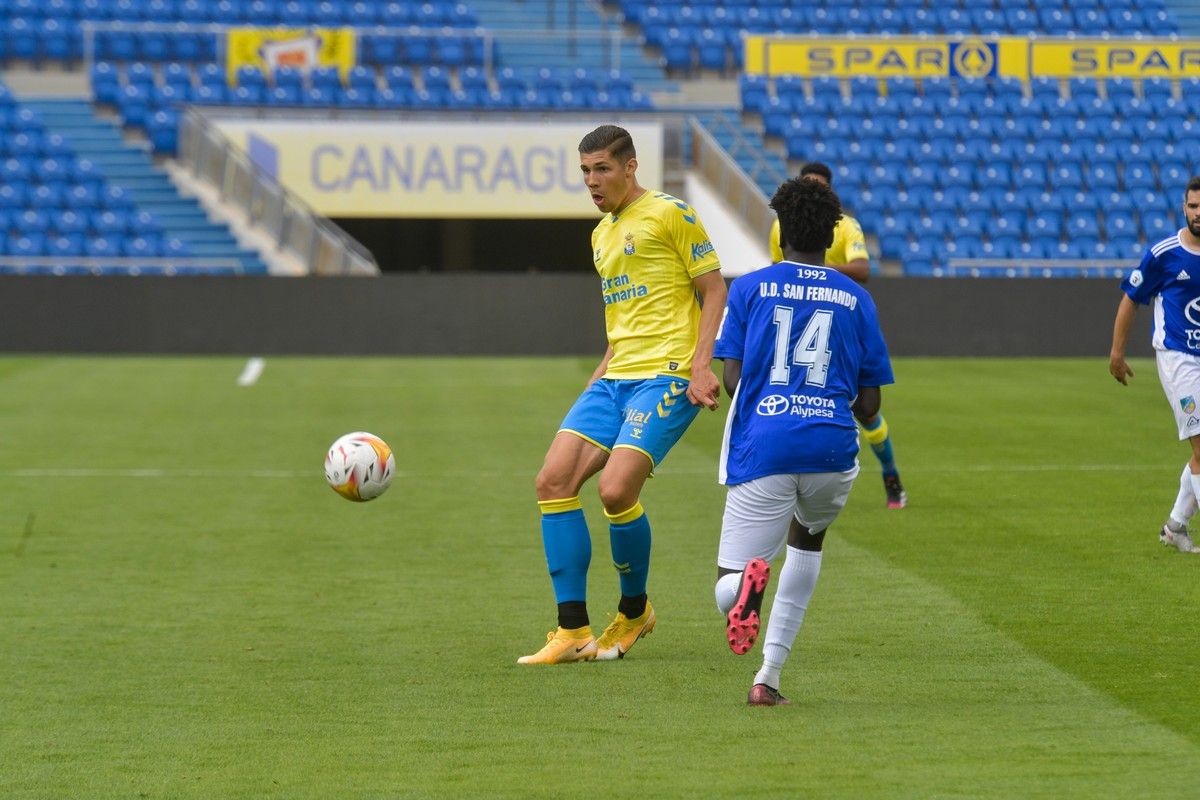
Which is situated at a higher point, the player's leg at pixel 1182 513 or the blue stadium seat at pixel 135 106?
the player's leg at pixel 1182 513

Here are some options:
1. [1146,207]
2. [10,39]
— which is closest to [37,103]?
[10,39]

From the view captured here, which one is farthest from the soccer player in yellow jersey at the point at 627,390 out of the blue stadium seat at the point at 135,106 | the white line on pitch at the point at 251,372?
the blue stadium seat at the point at 135,106

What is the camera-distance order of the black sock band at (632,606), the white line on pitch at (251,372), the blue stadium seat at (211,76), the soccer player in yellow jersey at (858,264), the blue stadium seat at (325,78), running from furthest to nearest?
the blue stadium seat at (325,78), the blue stadium seat at (211,76), the white line on pitch at (251,372), the soccer player in yellow jersey at (858,264), the black sock band at (632,606)

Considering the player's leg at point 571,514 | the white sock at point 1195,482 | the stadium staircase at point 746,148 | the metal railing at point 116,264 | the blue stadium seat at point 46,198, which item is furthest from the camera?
the stadium staircase at point 746,148

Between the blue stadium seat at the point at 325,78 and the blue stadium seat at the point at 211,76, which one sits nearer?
the blue stadium seat at the point at 211,76

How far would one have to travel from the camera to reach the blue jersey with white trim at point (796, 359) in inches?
235

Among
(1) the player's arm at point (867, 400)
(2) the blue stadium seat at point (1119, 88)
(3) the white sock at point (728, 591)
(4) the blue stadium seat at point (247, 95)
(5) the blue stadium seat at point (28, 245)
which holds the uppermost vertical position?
(1) the player's arm at point (867, 400)

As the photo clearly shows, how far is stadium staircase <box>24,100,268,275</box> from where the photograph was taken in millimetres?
29766

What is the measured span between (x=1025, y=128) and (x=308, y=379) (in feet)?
56.4

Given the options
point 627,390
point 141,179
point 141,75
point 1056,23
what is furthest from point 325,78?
point 627,390

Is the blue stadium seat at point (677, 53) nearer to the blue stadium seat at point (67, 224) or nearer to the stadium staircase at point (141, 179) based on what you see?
the stadium staircase at point (141, 179)

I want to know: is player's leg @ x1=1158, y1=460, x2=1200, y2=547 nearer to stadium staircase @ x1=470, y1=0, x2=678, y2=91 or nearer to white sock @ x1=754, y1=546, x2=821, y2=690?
white sock @ x1=754, y1=546, x2=821, y2=690

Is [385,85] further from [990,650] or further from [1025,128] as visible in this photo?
[990,650]

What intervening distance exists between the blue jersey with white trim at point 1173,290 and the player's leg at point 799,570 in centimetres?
404
